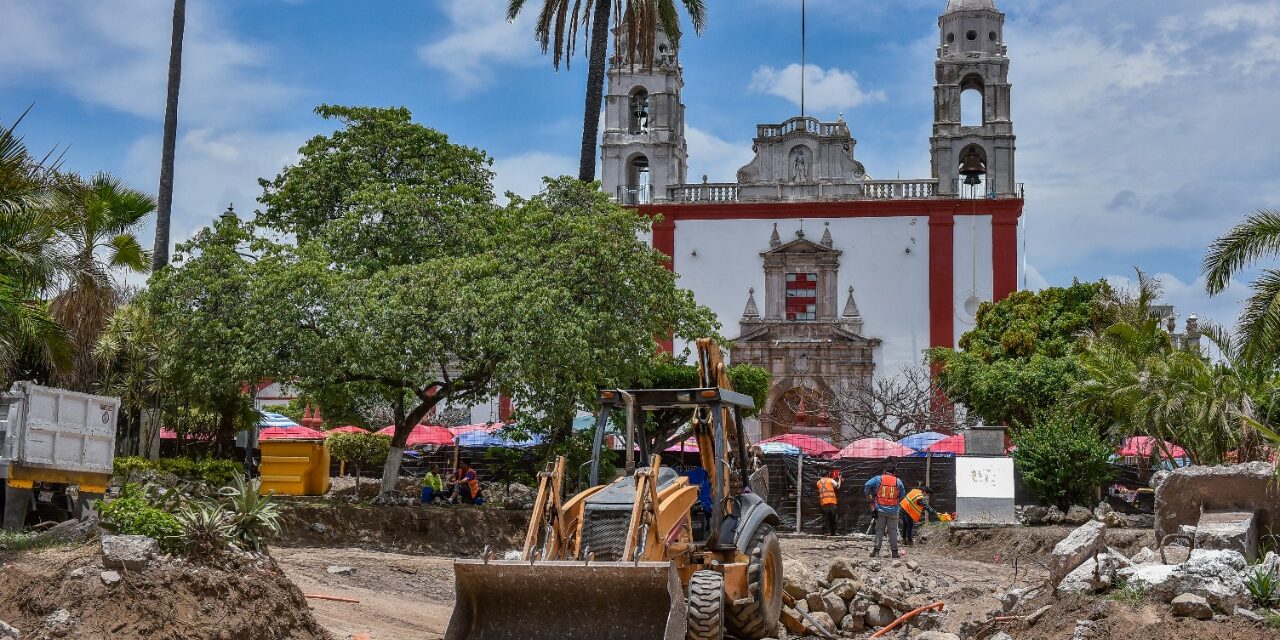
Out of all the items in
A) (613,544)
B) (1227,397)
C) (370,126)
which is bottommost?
(613,544)

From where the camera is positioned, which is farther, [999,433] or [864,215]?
[864,215]

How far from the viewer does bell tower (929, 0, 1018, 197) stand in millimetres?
45250

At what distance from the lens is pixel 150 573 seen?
1036 cm

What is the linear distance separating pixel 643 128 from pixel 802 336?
9.54 m

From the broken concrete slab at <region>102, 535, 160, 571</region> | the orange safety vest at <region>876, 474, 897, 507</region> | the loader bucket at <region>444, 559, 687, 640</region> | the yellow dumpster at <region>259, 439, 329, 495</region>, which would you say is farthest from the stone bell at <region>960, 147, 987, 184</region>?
the broken concrete slab at <region>102, 535, 160, 571</region>

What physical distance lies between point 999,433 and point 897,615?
13.0 meters

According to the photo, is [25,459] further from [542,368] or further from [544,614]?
[542,368]

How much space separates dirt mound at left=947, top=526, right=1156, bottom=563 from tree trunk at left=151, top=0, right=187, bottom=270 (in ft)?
51.6

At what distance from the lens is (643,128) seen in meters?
47.8

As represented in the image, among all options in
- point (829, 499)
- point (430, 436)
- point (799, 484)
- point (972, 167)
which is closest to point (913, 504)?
point (829, 499)

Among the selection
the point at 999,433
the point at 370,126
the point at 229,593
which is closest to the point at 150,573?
the point at 229,593

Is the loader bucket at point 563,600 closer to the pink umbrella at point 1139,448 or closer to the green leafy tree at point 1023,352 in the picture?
the pink umbrella at point 1139,448

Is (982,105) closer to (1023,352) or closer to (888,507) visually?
(1023,352)

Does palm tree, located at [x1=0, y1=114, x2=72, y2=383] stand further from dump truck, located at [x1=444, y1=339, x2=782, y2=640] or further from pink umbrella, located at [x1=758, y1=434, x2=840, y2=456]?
pink umbrella, located at [x1=758, y1=434, x2=840, y2=456]
